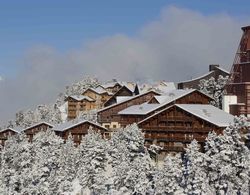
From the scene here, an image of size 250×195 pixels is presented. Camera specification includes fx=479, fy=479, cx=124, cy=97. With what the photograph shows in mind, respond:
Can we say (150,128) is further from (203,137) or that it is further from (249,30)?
Result: (249,30)

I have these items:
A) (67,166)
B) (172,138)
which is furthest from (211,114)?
(67,166)

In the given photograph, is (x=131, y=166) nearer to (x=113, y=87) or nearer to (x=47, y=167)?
(x=47, y=167)

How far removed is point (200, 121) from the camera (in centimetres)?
5894

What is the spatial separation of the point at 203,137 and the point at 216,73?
1582 inches

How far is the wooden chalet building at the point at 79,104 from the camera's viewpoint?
111 meters

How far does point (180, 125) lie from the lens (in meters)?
61.0

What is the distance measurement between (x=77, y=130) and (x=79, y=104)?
36.0 metres

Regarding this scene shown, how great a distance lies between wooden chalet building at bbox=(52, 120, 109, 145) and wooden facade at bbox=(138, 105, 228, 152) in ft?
49.1

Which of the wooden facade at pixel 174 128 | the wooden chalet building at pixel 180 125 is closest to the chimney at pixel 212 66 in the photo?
the wooden chalet building at pixel 180 125

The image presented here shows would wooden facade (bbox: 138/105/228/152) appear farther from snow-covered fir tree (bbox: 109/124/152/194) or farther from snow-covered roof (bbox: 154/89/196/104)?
snow-covered roof (bbox: 154/89/196/104)

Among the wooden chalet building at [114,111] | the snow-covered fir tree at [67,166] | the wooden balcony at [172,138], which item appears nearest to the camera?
the snow-covered fir tree at [67,166]

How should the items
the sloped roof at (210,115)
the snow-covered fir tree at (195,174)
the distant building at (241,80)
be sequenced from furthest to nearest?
the distant building at (241,80) < the sloped roof at (210,115) < the snow-covered fir tree at (195,174)

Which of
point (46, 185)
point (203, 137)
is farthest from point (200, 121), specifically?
point (46, 185)

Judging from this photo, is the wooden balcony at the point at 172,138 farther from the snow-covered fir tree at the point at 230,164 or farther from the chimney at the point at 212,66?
the chimney at the point at 212,66
